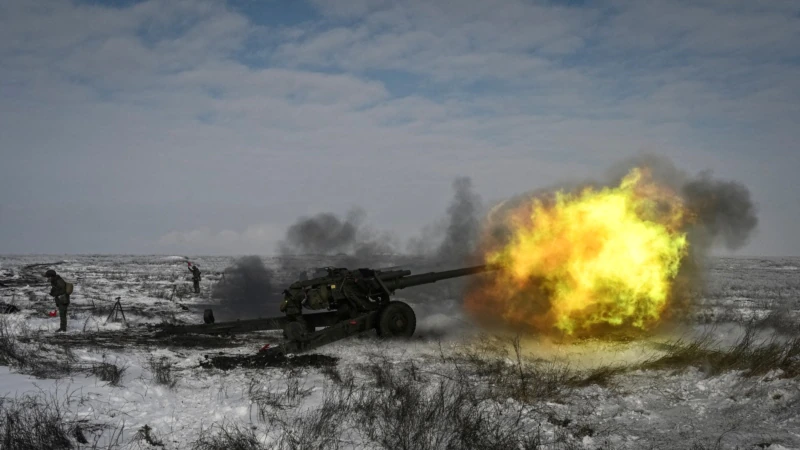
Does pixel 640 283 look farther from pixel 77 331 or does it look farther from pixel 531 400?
pixel 77 331

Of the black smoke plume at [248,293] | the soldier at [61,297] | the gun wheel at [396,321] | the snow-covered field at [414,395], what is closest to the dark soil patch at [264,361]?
the snow-covered field at [414,395]

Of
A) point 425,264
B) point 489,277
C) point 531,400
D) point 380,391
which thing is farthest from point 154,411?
point 425,264

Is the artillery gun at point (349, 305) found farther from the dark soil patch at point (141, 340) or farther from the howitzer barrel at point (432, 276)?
the dark soil patch at point (141, 340)

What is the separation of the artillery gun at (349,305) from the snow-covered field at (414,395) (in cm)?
84

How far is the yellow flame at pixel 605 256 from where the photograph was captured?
13.0 meters

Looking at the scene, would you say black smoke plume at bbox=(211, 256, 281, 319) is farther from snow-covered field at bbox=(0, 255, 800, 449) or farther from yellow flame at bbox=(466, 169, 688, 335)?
yellow flame at bbox=(466, 169, 688, 335)

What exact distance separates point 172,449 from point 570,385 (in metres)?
6.25

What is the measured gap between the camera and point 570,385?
9.16 m

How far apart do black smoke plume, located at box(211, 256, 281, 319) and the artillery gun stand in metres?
7.55

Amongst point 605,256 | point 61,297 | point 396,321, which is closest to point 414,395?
point 396,321

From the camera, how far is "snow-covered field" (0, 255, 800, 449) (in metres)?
6.85

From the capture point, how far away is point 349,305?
14086mm

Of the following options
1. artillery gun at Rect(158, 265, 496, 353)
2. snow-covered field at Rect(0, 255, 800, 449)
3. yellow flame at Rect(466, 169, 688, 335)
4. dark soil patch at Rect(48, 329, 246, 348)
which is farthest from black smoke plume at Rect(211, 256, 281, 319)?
yellow flame at Rect(466, 169, 688, 335)

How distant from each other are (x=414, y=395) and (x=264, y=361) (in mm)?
3901
